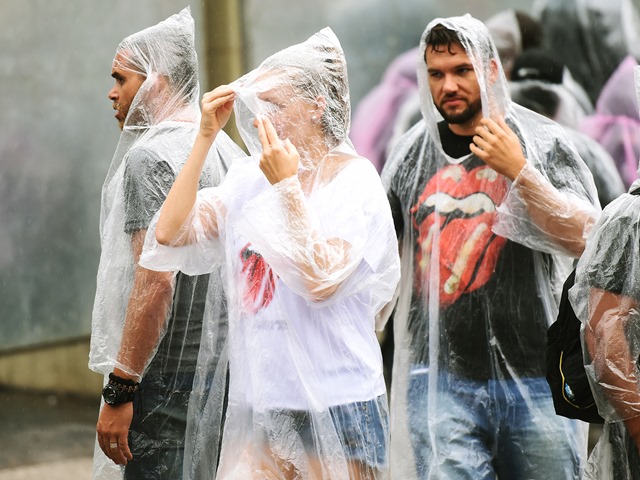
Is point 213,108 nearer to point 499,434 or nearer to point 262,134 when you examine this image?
point 262,134

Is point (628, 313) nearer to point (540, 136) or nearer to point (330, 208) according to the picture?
point (330, 208)

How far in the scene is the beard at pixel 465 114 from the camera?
3.68 metres

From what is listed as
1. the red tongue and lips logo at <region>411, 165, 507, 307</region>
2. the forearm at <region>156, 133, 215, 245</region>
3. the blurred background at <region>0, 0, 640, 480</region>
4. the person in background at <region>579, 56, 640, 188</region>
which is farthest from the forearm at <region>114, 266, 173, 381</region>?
the person in background at <region>579, 56, 640, 188</region>

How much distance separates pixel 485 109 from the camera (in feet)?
12.0

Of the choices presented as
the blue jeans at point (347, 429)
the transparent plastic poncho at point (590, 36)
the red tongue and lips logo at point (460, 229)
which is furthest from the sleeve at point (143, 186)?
the transparent plastic poncho at point (590, 36)

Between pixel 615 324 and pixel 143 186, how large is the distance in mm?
1256

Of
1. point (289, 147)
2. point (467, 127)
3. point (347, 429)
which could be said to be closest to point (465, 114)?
point (467, 127)

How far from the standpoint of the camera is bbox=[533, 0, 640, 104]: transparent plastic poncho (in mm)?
5582

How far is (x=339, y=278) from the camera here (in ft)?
8.81

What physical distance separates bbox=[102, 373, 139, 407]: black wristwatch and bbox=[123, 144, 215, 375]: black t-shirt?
9 cm

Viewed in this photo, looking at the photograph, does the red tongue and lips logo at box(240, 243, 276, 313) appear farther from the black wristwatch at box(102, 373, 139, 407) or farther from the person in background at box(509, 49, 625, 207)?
the person in background at box(509, 49, 625, 207)

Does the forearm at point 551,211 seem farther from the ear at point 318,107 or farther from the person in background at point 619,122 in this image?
the person in background at point 619,122

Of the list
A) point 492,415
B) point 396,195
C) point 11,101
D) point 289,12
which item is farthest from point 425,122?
point 11,101

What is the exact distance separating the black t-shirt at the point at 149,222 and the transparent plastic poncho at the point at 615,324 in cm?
102
